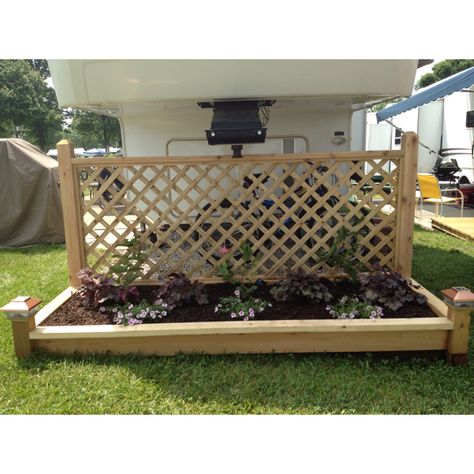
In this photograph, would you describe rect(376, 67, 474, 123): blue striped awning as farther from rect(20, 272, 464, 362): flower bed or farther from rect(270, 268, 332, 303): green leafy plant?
rect(20, 272, 464, 362): flower bed

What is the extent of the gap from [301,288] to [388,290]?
63 cm

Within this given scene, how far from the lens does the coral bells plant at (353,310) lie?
9.36ft

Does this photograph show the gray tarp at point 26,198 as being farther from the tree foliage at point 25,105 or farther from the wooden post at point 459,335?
the tree foliage at point 25,105

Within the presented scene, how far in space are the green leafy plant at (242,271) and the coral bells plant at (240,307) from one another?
10cm

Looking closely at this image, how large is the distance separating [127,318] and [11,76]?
109ft

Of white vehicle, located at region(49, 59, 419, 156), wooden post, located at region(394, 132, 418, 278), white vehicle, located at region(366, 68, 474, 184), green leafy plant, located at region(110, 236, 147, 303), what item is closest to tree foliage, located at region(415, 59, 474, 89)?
white vehicle, located at region(366, 68, 474, 184)

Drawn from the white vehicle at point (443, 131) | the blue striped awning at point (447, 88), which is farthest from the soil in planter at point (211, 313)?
the white vehicle at point (443, 131)

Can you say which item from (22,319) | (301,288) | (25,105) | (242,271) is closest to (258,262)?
(242,271)

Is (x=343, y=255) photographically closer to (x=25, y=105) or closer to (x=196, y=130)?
(x=196, y=130)

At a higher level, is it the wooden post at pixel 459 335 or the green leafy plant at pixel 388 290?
the green leafy plant at pixel 388 290

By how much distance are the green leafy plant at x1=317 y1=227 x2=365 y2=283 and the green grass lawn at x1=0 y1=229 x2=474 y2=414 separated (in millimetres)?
750

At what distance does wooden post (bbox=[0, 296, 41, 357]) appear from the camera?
2648 millimetres

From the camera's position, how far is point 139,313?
296 cm

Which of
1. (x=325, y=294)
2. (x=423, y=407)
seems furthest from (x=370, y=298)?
(x=423, y=407)
